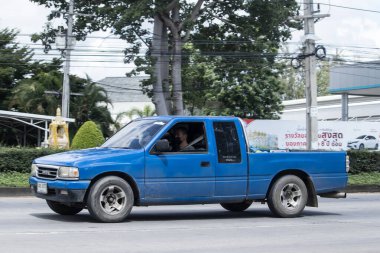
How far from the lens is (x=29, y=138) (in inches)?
1716

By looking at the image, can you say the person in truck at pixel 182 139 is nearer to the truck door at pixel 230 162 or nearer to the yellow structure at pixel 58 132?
the truck door at pixel 230 162

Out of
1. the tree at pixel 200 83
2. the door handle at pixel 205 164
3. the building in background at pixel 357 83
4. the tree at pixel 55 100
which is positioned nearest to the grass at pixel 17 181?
the door handle at pixel 205 164

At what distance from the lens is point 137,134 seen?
41.6ft

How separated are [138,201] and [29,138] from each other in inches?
1291

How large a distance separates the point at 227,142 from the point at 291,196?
5.92ft

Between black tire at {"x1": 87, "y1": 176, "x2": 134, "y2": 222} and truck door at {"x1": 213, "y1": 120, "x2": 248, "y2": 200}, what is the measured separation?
1773mm

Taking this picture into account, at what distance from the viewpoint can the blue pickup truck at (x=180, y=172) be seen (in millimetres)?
11719

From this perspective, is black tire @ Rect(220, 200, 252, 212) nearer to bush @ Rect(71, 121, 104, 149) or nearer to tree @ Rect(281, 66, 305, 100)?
bush @ Rect(71, 121, 104, 149)

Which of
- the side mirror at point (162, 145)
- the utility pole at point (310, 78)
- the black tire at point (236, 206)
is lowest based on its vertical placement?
the black tire at point (236, 206)

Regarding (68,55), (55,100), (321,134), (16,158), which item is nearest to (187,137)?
(16,158)

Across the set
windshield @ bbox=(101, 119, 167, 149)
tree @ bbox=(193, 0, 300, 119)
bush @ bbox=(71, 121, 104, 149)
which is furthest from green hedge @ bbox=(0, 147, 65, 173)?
tree @ bbox=(193, 0, 300, 119)

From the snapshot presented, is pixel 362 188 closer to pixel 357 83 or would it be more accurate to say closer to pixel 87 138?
pixel 87 138

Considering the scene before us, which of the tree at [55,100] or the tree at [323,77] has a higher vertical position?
the tree at [323,77]

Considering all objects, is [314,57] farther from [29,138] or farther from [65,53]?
[29,138]
